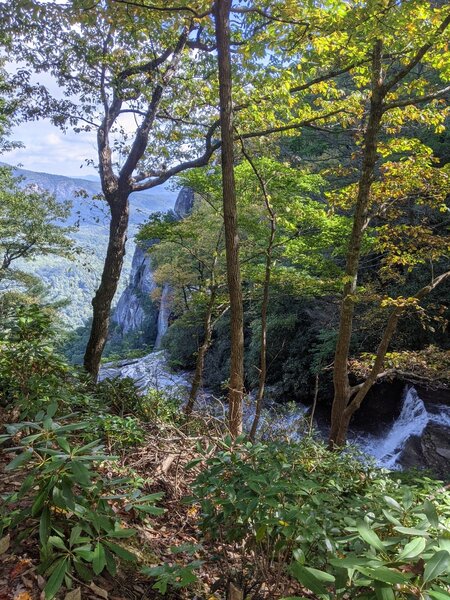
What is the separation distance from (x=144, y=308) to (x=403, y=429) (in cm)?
2283

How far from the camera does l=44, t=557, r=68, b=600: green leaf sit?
1249mm

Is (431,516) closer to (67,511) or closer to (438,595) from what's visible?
(438,595)

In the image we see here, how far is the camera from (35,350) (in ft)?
11.2

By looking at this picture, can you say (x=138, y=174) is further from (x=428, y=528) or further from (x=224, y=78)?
(x=428, y=528)

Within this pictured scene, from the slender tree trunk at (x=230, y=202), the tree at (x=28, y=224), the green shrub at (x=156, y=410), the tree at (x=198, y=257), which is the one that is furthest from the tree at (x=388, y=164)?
the tree at (x=28, y=224)

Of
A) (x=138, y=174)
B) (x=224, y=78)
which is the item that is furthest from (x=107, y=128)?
(x=224, y=78)

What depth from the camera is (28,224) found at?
15.0 m

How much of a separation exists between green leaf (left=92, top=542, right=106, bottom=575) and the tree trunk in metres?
5.53

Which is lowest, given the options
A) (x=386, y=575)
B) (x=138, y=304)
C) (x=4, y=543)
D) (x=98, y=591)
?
(x=138, y=304)

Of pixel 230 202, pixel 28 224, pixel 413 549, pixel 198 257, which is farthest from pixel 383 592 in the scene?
pixel 28 224

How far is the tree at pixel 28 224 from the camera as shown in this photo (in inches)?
566

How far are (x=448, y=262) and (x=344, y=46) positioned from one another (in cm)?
685

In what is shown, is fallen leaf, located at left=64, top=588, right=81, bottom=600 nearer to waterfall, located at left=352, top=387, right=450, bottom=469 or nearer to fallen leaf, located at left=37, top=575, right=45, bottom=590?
fallen leaf, located at left=37, top=575, right=45, bottom=590

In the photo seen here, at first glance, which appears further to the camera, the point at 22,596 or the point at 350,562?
the point at 22,596
